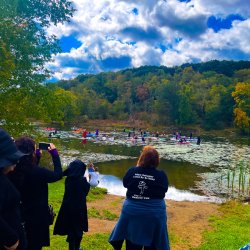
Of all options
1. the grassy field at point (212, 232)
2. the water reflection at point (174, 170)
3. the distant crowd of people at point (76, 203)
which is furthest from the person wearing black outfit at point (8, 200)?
the water reflection at point (174, 170)

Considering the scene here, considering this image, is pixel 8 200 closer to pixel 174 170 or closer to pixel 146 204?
pixel 146 204

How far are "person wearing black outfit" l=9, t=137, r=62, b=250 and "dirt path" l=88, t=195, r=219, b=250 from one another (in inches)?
181

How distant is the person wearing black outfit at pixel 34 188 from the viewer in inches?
174

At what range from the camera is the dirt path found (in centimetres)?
921

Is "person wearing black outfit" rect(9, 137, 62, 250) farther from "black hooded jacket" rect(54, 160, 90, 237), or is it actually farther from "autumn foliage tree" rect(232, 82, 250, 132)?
"autumn foliage tree" rect(232, 82, 250, 132)

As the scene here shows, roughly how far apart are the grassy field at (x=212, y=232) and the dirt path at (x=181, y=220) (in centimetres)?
4

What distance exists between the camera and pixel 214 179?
77.6 ft

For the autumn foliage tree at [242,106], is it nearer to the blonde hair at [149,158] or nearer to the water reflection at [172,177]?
the water reflection at [172,177]

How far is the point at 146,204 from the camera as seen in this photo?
5.16 metres

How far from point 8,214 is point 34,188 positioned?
1.36 metres

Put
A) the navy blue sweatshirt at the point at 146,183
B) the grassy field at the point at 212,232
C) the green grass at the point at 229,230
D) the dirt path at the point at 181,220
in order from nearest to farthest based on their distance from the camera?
the navy blue sweatshirt at the point at 146,183, the grassy field at the point at 212,232, the green grass at the point at 229,230, the dirt path at the point at 181,220

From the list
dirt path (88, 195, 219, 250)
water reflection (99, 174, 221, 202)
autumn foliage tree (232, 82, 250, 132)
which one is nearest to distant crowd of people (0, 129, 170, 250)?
dirt path (88, 195, 219, 250)

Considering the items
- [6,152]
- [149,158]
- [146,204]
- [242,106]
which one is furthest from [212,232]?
[242,106]

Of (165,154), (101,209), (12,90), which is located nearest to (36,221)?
(101,209)
